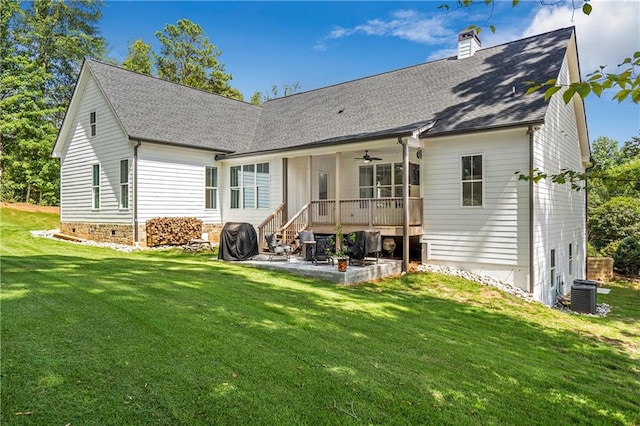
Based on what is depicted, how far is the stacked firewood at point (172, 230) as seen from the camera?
14.5 metres

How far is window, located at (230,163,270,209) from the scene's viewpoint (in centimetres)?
1562

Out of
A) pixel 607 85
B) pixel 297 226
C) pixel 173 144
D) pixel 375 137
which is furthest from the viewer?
pixel 173 144

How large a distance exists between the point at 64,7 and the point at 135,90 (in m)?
20.5

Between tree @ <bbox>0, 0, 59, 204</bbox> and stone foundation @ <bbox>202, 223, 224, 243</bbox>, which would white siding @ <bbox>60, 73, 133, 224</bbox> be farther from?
tree @ <bbox>0, 0, 59, 204</bbox>

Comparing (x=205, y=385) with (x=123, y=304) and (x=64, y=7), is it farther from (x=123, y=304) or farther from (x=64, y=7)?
(x=64, y=7)

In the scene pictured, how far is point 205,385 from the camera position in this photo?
3230mm

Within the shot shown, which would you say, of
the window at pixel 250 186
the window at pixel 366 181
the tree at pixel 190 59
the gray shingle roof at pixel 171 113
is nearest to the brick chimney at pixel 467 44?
the window at pixel 366 181

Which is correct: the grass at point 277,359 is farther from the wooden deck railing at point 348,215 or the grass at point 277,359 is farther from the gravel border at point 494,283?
the wooden deck railing at point 348,215

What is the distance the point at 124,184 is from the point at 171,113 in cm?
364

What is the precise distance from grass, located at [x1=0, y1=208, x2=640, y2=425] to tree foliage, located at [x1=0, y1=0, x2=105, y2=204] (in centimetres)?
2208

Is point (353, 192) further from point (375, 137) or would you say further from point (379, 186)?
point (375, 137)

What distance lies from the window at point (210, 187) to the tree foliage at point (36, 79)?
15.4 metres

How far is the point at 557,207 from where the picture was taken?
1293 cm

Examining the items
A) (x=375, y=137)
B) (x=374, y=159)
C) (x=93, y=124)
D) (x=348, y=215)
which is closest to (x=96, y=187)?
(x=93, y=124)
